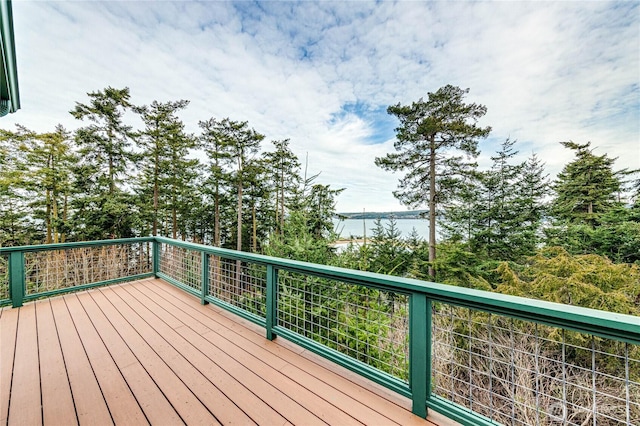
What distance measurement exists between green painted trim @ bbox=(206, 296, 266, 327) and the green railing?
0.05 feet

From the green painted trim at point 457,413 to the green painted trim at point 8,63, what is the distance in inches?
128

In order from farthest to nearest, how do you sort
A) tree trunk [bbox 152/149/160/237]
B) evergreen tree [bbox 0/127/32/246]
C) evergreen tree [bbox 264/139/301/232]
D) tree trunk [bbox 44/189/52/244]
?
evergreen tree [bbox 264/139/301/232], tree trunk [bbox 152/149/160/237], tree trunk [bbox 44/189/52/244], evergreen tree [bbox 0/127/32/246]

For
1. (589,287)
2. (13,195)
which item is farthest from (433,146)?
(13,195)

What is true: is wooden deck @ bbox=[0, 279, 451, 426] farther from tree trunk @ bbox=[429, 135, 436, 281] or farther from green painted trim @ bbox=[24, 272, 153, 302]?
tree trunk @ bbox=[429, 135, 436, 281]

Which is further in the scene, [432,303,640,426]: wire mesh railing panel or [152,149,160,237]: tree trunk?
[152,149,160,237]: tree trunk

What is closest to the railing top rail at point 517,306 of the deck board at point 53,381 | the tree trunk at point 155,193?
the deck board at point 53,381

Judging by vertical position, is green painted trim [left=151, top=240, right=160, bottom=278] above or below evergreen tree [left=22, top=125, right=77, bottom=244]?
below

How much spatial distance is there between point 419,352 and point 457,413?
386 mm

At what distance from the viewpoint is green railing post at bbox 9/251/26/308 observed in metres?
3.30

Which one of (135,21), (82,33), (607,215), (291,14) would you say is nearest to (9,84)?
(135,21)

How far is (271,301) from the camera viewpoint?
257 cm

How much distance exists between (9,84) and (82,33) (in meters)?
4.75

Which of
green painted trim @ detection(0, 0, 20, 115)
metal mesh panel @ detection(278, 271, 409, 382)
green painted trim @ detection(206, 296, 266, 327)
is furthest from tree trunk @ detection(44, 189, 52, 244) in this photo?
metal mesh panel @ detection(278, 271, 409, 382)

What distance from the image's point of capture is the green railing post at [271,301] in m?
2.56
